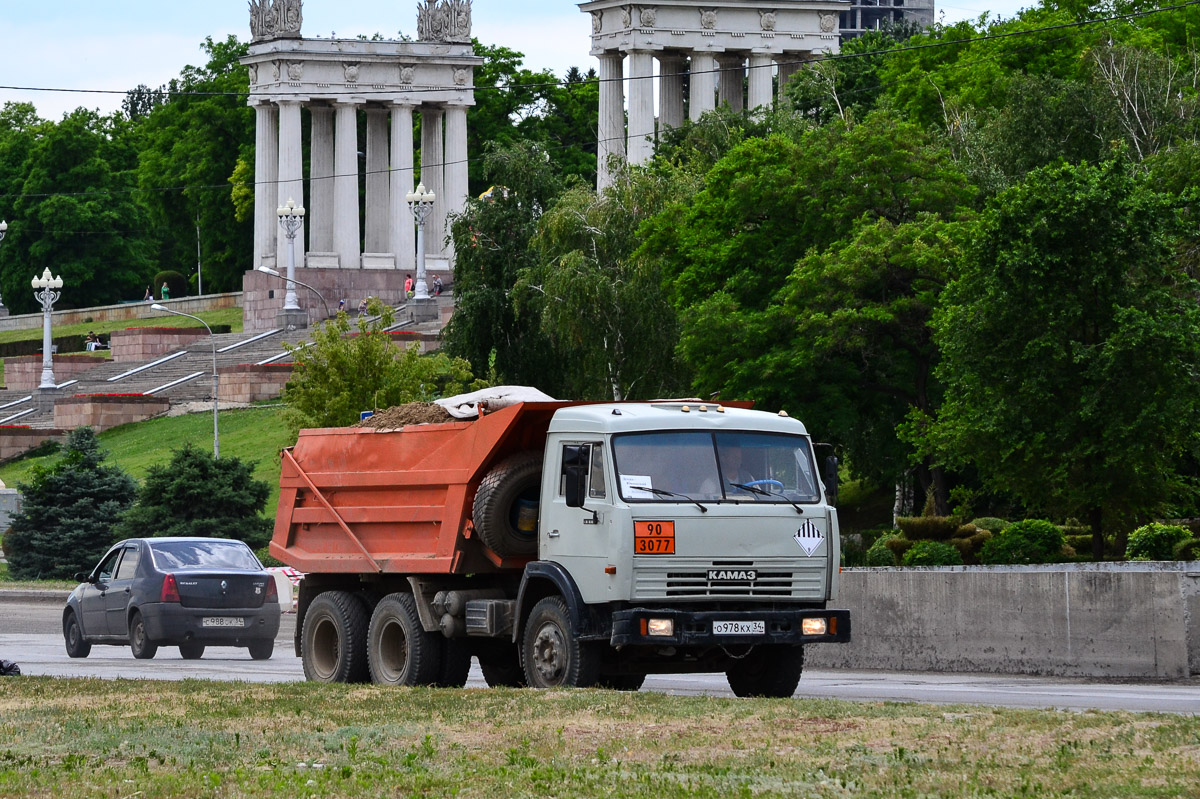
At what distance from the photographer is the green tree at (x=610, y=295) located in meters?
45.4

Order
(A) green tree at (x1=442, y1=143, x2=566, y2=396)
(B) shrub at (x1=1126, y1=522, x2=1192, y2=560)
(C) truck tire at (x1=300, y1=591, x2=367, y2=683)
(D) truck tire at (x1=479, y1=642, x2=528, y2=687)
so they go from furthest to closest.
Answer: (A) green tree at (x1=442, y1=143, x2=566, y2=396)
(B) shrub at (x1=1126, y1=522, x2=1192, y2=560)
(C) truck tire at (x1=300, y1=591, x2=367, y2=683)
(D) truck tire at (x1=479, y1=642, x2=528, y2=687)

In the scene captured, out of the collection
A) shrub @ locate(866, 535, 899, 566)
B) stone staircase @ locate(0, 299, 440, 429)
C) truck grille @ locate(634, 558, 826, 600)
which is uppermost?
stone staircase @ locate(0, 299, 440, 429)

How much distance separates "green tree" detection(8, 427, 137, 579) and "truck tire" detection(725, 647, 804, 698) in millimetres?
31869

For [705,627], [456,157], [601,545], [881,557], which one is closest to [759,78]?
[456,157]

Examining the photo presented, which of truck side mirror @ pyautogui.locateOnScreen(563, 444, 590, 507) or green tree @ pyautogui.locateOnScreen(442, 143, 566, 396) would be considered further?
green tree @ pyautogui.locateOnScreen(442, 143, 566, 396)

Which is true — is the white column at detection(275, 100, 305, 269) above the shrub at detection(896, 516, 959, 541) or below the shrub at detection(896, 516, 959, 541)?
above

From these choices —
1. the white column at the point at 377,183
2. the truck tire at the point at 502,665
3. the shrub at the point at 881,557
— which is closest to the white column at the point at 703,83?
the white column at the point at 377,183

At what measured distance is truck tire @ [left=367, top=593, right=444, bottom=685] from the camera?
1783cm

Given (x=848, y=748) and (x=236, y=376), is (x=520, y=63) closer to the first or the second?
(x=236, y=376)

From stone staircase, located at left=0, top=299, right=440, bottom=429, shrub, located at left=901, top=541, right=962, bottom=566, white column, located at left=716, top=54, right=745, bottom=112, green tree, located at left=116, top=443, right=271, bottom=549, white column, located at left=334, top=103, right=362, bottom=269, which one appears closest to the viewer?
shrub, located at left=901, top=541, right=962, bottom=566

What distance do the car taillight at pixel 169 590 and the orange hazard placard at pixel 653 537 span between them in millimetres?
10682

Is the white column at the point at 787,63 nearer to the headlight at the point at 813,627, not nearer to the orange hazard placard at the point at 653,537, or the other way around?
the headlight at the point at 813,627

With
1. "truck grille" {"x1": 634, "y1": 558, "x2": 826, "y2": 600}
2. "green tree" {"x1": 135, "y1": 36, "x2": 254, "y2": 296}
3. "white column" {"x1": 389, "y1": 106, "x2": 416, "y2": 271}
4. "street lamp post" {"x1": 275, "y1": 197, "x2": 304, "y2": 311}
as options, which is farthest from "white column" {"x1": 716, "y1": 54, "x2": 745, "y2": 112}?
"truck grille" {"x1": 634, "y1": 558, "x2": 826, "y2": 600}

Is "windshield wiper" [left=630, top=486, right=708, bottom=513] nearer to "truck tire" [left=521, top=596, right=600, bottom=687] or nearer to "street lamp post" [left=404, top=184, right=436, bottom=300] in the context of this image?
"truck tire" [left=521, top=596, right=600, bottom=687]
